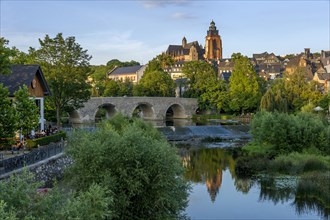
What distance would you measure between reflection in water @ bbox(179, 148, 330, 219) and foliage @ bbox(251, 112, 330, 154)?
13.5ft

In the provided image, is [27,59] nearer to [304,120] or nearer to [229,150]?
[229,150]

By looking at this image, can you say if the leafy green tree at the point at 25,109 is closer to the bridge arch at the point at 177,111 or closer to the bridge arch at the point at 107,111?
the bridge arch at the point at 107,111

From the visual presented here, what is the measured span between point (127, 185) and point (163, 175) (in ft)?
4.02

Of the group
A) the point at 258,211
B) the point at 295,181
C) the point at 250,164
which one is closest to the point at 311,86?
the point at 250,164

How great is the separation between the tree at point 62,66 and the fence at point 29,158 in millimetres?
12352

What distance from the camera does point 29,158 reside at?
72.6ft

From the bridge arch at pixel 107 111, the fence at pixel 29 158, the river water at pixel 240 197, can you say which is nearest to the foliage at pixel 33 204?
the fence at pixel 29 158

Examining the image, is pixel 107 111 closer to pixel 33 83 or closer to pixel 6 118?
pixel 33 83

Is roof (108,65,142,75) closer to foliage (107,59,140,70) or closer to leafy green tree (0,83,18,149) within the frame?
foliage (107,59,140,70)

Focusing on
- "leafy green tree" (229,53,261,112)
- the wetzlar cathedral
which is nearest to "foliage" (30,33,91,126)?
"leafy green tree" (229,53,261,112)

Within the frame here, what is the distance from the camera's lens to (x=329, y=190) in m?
23.3

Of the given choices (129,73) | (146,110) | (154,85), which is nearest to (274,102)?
(146,110)

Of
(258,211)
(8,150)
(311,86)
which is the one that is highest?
(311,86)

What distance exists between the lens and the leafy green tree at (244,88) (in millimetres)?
70500
